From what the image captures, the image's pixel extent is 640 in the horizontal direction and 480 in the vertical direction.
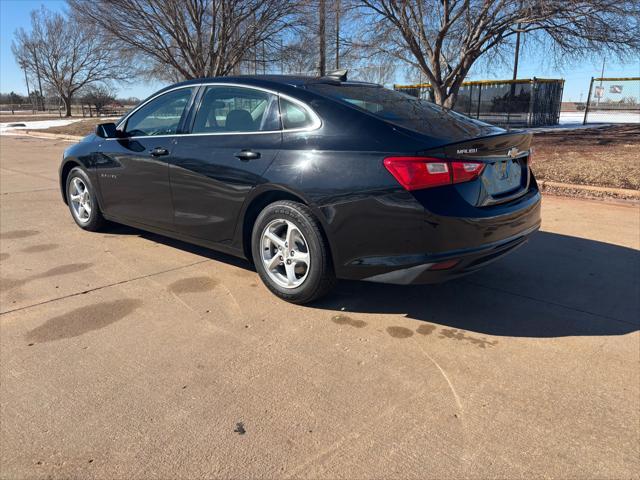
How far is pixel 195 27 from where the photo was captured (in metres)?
21.0

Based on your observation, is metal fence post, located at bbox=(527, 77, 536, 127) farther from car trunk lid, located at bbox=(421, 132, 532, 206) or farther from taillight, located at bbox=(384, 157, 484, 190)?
taillight, located at bbox=(384, 157, 484, 190)

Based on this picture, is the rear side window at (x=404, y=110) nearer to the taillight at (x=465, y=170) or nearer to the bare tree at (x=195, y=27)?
the taillight at (x=465, y=170)

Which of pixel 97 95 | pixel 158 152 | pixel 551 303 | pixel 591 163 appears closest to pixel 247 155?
pixel 158 152

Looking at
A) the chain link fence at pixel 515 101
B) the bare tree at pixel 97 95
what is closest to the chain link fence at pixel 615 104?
the chain link fence at pixel 515 101

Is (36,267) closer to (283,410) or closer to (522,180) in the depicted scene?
(283,410)

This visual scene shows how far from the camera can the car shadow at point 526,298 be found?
11.3ft

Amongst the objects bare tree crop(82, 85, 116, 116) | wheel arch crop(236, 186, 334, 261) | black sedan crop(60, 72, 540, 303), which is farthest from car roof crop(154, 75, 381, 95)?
bare tree crop(82, 85, 116, 116)

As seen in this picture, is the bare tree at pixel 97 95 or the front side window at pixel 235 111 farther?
the bare tree at pixel 97 95

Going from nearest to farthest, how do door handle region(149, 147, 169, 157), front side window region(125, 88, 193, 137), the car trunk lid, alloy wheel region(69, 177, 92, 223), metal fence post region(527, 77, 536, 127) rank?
the car trunk lid < door handle region(149, 147, 169, 157) < front side window region(125, 88, 193, 137) < alloy wheel region(69, 177, 92, 223) < metal fence post region(527, 77, 536, 127)

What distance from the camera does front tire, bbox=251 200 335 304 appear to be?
3406 mm

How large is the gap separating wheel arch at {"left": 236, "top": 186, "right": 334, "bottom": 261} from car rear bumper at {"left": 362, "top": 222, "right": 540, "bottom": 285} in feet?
1.55

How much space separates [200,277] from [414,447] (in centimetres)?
255

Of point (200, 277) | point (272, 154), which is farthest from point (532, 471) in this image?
point (200, 277)

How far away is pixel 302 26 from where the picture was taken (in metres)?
20.2
